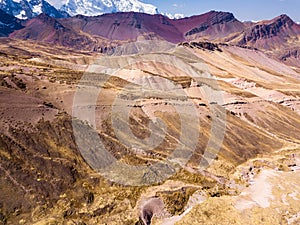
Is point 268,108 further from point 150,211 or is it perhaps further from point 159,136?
point 150,211

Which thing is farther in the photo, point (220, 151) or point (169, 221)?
point (220, 151)

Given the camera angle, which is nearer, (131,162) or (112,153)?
(131,162)

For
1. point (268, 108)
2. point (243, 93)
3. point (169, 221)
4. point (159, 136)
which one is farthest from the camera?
point (243, 93)

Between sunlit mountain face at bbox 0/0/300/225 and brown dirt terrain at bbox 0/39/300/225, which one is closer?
brown dirt terrain at bbox 0/39/300/225

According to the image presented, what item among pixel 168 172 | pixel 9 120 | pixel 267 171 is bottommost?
pixel 267 171

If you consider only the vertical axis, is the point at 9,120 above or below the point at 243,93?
above

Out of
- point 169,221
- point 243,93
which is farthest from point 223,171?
point 243,93

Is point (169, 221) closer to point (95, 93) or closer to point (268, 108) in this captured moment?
point (95, 93)

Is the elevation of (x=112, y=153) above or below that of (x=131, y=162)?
above

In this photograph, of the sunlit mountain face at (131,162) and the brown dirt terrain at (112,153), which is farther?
the sunlit mountain face at (131,162)

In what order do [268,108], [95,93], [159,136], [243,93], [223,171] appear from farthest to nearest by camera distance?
[243,93] → [268,108] → [95,93] → [159,136] → [223,171]
